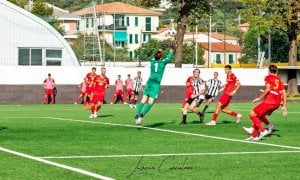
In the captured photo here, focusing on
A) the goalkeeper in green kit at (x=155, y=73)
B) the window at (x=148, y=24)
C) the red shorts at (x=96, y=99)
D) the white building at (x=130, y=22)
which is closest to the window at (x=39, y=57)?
the red shorts at (x=96, y=99)

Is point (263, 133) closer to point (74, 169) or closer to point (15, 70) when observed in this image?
point (74, 169)

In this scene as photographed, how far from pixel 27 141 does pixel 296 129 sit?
29.5ft

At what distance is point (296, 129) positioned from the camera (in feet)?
86.3

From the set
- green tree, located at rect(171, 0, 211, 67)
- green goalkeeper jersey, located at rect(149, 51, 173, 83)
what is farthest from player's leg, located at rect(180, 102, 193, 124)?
green tree, located at rect(171, 0, 211, 67)

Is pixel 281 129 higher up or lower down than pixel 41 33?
lower down

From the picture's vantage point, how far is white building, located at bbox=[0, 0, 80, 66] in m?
62.6

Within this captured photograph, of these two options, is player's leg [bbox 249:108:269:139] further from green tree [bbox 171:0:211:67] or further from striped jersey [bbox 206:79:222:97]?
green tree [bbox 171:0:211:67]

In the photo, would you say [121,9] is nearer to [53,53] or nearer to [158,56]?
[53,53]

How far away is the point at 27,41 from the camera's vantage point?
6309cm

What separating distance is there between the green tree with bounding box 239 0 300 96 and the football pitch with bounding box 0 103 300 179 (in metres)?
38.2

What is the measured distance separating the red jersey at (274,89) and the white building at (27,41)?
42028 mm

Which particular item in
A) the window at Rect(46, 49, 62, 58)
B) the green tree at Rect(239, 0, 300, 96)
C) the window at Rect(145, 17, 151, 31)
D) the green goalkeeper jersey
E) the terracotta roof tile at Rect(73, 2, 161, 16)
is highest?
the terracotta roof tile at Rect(73, 2, 161, 16)

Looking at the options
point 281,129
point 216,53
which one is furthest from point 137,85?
point 216,53

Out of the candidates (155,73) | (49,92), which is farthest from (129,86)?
(155,73)
